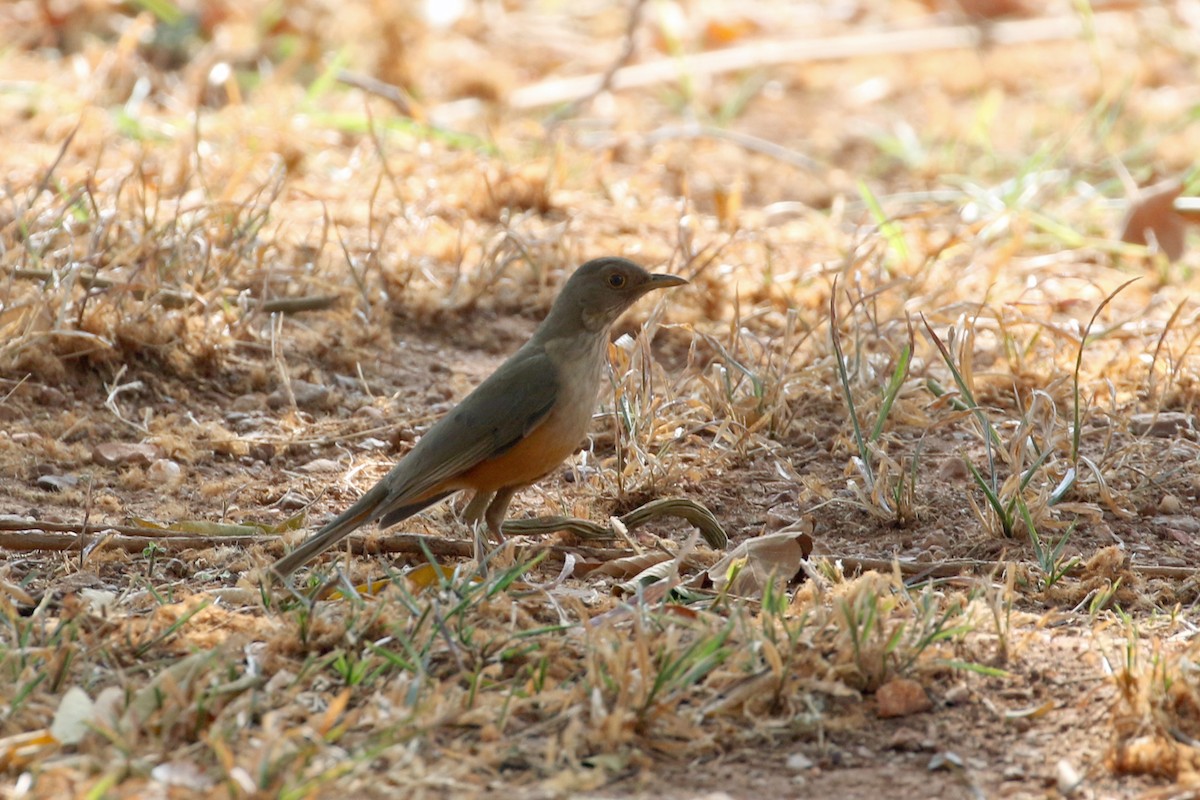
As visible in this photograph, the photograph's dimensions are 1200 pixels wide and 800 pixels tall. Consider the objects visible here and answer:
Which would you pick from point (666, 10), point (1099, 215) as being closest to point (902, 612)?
point (1099, 215)

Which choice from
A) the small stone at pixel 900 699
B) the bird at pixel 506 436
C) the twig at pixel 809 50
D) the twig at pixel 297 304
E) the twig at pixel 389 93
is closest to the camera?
the small stone at pixel 900 699

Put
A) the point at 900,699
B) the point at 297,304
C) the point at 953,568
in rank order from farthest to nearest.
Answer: the point at 297,304
the point at 953,568
the point at 900,699

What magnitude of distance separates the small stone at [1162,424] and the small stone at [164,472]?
273 cm

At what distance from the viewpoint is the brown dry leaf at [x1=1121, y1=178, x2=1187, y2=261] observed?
6.09 metres

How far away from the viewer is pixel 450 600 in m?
3.06

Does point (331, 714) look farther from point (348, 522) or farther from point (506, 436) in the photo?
point (506, 436)

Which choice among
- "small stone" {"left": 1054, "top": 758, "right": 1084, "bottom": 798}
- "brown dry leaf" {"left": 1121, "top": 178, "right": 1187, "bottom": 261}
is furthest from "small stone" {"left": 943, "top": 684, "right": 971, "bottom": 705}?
"brown dry leaf" {"left": 1121, "top": 178, "right": 1187, "bottom": 261}

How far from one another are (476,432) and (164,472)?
3.41 feet

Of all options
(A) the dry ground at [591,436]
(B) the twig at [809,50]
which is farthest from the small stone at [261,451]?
(B) the twig at [809,50]

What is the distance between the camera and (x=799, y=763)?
269 cm

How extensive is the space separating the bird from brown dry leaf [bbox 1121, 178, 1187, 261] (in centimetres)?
312

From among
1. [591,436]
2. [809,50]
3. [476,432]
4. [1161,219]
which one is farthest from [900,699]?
[809,50]

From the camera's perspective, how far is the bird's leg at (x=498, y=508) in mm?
3822

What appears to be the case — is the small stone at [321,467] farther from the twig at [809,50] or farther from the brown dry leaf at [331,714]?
the twig at [809,50]
